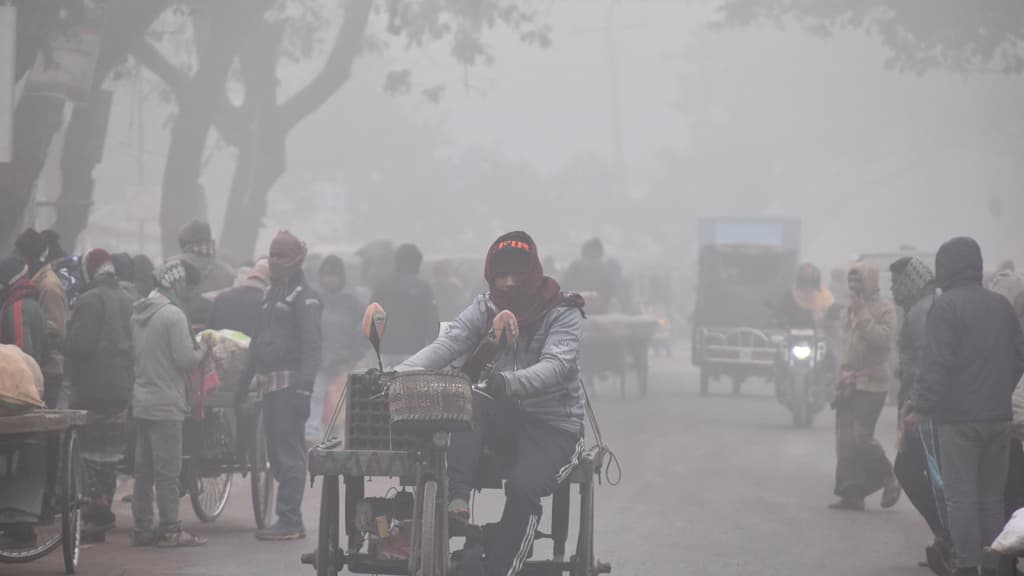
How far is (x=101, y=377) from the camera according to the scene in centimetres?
1055

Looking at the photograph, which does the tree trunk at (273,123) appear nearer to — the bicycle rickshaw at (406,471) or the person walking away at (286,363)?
the person walking away at (286,363)

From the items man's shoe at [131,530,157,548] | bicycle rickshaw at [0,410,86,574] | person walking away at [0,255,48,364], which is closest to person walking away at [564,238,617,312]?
man's shoe at [131,530,157,548]

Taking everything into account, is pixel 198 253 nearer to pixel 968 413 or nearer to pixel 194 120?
pixel 968 413

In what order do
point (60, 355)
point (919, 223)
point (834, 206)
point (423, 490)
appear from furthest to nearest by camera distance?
point (919, 223) < point (834, 206) < point (60, 355) < point (423, 490)

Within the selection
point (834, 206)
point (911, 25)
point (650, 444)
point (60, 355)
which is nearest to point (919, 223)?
point (834, 206)

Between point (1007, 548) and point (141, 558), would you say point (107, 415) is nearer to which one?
point (141, 558)

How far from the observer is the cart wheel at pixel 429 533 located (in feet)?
21.6

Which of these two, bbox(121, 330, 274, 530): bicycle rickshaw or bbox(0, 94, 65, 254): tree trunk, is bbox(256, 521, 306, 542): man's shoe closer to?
bbox(121, 330, 274, 530): bicycle rickshaw

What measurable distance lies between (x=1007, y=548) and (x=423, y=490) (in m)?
2.48

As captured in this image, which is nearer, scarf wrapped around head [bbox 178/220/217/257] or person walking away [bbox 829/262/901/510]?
scarf wrapped around head [bbox 178/220/217/257]

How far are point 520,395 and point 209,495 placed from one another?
558cm

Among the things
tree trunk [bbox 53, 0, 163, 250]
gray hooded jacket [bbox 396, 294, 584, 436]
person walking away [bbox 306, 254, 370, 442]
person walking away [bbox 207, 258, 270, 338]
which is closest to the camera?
gray hooded jacket [bbox 396, 294, 584, 436]

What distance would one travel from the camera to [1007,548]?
6.73m

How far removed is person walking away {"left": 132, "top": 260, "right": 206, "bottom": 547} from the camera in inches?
412
